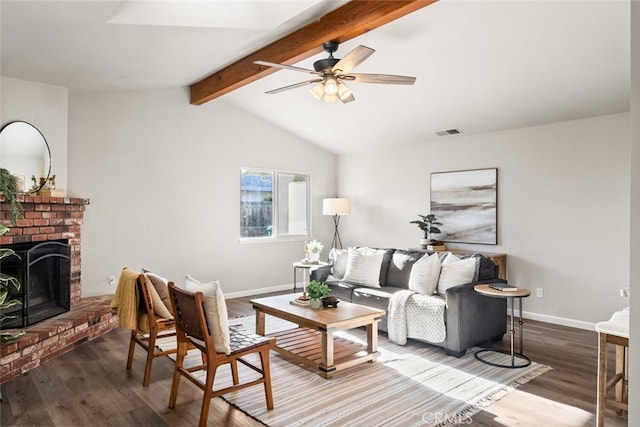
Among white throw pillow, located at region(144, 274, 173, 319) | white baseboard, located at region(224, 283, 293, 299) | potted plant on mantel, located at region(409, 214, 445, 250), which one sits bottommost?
white baseboard, located at region(224, 283, 293, 299)

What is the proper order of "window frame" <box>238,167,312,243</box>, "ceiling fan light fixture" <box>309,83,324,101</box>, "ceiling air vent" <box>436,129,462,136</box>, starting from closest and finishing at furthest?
"ceiling fan light fixture" <box>309,83,324,101</box>
"ceiling air vent" <box>436,129,462,136</box>
"window frame" <box>238,167,312,243</box>

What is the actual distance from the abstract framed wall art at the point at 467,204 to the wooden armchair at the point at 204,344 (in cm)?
383

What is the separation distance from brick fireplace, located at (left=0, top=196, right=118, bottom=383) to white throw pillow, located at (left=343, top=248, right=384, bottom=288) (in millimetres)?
2756

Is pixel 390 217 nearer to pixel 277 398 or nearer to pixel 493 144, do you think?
pixel 493 144

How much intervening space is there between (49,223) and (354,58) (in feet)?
11.0

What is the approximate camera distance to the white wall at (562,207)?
15.3ft

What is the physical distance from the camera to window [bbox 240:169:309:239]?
22.2ft

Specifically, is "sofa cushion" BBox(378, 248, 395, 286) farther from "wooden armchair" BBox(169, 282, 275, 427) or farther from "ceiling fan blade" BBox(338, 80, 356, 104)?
"wooden armchair" BBox(169, 282, 275, 427)

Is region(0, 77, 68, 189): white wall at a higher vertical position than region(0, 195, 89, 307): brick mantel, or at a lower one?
higher

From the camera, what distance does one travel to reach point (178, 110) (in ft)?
19.5

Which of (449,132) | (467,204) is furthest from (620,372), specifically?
(449,132)

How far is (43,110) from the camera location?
4.45m

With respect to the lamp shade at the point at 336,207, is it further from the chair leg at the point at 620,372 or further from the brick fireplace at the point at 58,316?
the chair leg at the point at 620,372

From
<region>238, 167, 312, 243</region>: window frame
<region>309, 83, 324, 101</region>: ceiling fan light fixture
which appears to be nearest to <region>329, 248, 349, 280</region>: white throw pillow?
<region>238, 167, 312, 243</region>: window frame
